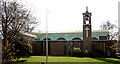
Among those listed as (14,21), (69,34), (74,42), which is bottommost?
(74,42)

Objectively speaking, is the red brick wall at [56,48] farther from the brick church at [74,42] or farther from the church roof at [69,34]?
the church roof at [69,34]

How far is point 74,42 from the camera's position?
36625 mm

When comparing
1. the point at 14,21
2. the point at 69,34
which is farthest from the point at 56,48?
the point at 14,21

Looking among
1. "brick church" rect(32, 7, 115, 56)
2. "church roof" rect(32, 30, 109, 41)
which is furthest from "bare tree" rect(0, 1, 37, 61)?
"church roof" rect(32, 30, 109, 41)

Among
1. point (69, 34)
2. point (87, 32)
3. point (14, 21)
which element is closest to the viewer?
point (14, 21)

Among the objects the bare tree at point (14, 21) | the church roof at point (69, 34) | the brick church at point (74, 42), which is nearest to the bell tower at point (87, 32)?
the brick church at point (74, 42)

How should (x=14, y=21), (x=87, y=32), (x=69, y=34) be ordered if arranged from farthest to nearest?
(x=69, y=34) → (x=87, y=32) → (x=14, y=21)

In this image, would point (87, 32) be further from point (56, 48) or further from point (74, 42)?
point (56, 48)

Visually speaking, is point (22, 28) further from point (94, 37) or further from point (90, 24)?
point (94, 37)

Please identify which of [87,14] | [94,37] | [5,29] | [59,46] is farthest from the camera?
[94,37]

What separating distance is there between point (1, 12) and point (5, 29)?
7.34 ft

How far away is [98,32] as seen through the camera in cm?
4178

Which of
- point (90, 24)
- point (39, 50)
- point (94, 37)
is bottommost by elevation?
point (39, 50)

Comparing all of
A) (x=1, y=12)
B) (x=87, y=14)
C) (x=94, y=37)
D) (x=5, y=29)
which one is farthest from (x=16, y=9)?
(x=94, y=37)
